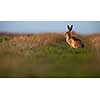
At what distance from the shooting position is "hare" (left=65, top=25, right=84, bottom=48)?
1.83 m

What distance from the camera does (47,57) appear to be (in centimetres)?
183

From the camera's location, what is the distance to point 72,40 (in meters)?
1.83

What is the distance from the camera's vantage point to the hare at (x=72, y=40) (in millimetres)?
1827

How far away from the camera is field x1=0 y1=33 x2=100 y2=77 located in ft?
5.96

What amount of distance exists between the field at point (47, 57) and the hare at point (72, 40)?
1.2 inches

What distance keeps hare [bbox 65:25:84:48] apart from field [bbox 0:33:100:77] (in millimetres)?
31

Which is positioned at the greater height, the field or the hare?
the hare

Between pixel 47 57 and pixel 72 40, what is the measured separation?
0.26 m

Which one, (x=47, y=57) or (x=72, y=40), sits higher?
(x=72, y=40)
